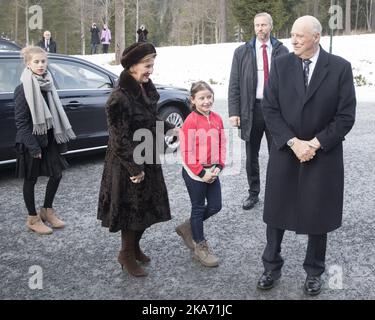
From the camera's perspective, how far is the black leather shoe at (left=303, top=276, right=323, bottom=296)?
3.46 metres

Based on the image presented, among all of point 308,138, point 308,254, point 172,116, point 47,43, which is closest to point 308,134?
point 308,138

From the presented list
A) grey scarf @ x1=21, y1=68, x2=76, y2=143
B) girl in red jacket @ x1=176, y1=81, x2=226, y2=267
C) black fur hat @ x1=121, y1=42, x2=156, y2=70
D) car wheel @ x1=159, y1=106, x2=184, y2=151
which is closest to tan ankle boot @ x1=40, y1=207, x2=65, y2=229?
grey scarf @ x1=21, y1=68, x2=76, y2=143

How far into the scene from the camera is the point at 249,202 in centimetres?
537

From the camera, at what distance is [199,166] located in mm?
3828

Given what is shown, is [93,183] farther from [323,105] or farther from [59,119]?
[323,105]

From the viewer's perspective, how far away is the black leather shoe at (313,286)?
136 inches

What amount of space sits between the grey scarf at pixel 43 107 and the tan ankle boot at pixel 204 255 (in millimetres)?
1709

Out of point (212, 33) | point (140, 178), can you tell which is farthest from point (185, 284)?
point (212, 33)

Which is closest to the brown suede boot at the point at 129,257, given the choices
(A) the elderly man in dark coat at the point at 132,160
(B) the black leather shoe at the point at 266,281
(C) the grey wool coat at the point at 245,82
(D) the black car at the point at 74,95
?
(A) the elderly man in dark coat at the point at 132,160

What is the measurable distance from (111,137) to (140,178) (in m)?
0.35

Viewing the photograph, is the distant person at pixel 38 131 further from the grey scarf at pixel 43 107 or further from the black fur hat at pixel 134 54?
the black fur hat at pixel 134 54

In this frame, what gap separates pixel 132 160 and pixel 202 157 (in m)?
0.64

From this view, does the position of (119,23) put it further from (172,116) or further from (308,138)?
(308,138)

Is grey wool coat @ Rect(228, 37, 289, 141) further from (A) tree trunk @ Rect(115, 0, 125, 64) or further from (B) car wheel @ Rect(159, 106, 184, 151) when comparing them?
(A) tree trunk @ Rect(115, 0, 125, 64)
